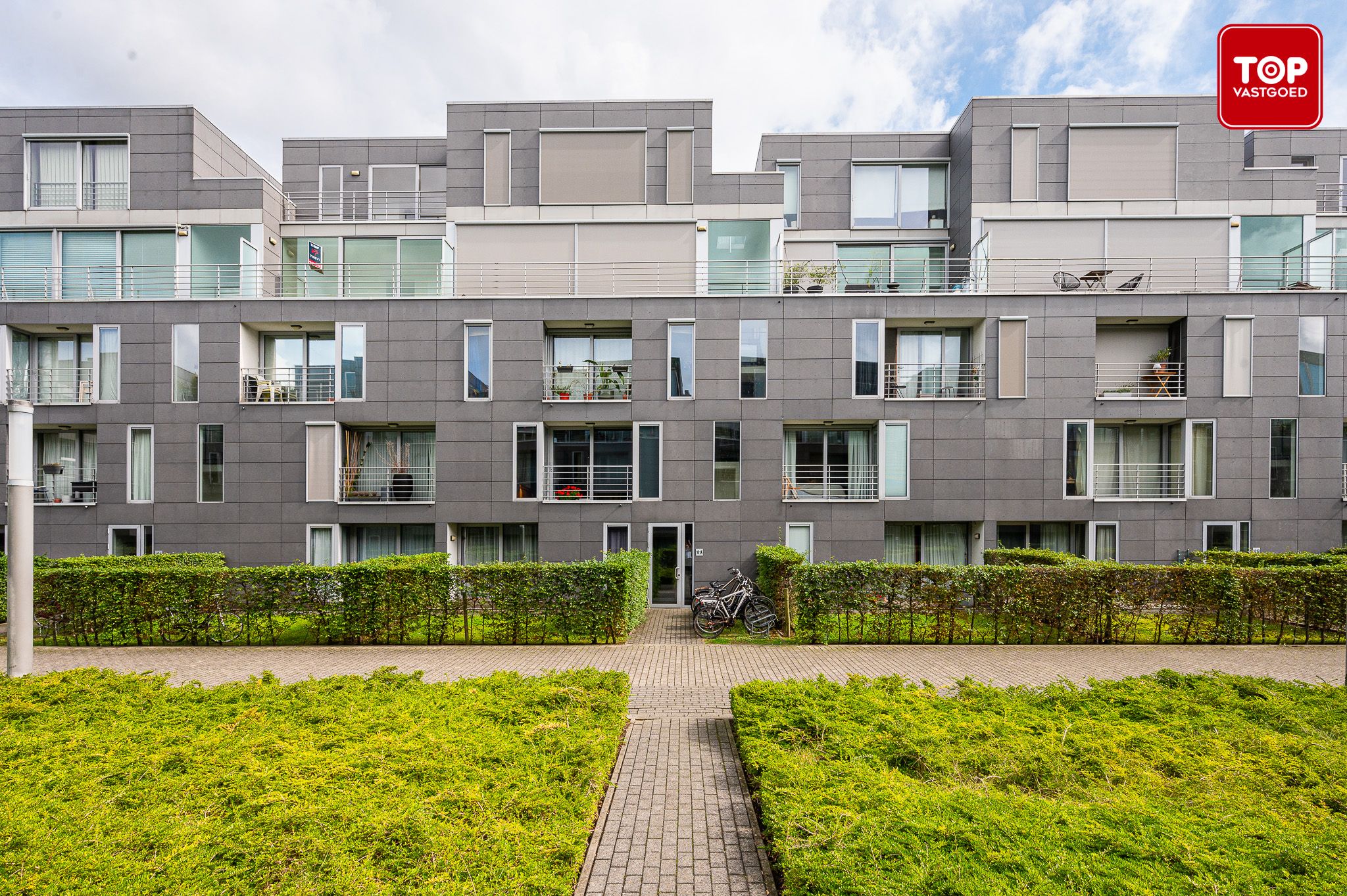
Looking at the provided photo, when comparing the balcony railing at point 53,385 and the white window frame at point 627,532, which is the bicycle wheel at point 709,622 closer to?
the white window frame at point 627,532

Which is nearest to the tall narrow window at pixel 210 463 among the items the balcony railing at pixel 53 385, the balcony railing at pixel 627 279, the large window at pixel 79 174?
the balcony railing at pixel 53 385

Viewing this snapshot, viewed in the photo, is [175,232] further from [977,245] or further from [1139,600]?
[1139,600]

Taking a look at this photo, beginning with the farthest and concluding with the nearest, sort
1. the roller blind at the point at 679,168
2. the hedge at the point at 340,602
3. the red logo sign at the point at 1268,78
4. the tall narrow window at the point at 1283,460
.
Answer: the roller blind at the point at 679,168 → the tall narrow window at the point at 1283,460 → the hedge at the point at 340,602 → the red logo sign at the point at 1268,78

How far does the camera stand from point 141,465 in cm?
1658

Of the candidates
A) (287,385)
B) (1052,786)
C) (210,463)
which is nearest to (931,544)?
(1052,786)

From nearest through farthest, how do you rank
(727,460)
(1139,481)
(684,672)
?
(684,672) → (727,460) → (1139,481)

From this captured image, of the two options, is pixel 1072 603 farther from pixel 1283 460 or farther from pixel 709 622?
pixel 1283 460

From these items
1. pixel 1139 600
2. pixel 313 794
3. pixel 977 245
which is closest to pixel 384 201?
pixel 977 245

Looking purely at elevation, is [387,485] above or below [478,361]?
below

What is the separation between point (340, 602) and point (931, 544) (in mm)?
14490

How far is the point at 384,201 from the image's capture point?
20984 mm

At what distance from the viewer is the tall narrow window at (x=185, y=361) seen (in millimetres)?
16625

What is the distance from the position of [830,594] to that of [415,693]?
283 inches

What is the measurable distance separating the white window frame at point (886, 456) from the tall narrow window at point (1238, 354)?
8583mm
